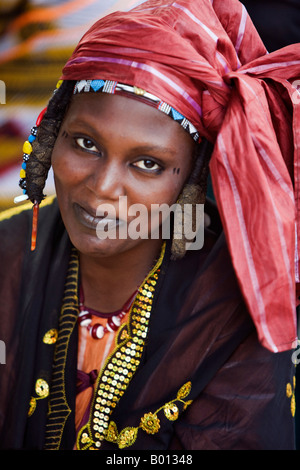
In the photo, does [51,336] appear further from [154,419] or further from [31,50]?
[31,50]

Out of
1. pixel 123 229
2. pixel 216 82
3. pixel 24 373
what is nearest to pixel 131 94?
pixel 216 82

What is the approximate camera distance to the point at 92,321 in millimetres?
1790

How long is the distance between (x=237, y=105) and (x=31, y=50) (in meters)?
1.70

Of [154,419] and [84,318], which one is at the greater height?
[84,318]

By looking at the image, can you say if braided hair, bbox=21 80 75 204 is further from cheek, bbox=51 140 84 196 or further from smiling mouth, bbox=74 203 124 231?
smiling mouth, bbox=74 203 124 231

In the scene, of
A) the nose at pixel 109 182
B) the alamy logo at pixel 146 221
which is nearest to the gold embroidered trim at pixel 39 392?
the alamy logo at pixel 146 221

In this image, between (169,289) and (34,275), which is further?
(34,275)

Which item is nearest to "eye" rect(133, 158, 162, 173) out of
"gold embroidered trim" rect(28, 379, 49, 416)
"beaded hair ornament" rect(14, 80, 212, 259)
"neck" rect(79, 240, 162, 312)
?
"beaded hair ornament" rect(14, 80, 212, 259)

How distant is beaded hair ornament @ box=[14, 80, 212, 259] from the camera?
55.5 inches

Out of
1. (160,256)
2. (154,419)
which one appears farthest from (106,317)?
(154,419)

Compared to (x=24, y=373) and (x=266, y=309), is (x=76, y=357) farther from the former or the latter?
(x=266, y=309)

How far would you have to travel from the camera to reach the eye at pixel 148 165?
1442mm

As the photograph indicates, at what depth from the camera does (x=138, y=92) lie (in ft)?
4.55
